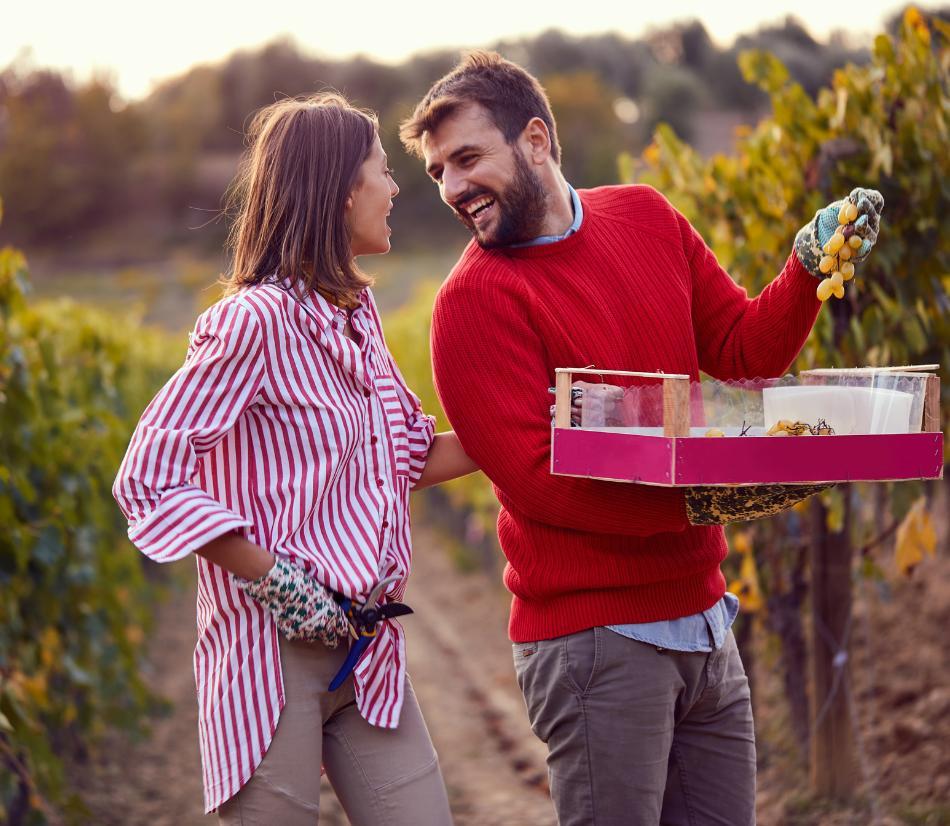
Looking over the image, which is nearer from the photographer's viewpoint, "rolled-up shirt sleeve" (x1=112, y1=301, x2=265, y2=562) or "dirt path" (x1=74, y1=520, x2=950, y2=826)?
"rolled-up shirt sleeve" (x1=112, y1=301, x2=265, y2=562)

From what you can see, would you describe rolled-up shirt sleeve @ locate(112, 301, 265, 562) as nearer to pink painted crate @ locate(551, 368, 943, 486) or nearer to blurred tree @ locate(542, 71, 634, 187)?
pink painted crate @ locate(551, 368, 943, 486)

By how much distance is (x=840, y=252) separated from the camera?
2.10 metres

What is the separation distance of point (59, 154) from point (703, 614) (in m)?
56.2

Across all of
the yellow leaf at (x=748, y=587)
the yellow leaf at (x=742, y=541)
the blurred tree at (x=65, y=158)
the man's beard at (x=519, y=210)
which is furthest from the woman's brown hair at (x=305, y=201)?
the blurred tree at (x=65, y=158)

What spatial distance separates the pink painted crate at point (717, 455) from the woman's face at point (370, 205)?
1.52 ft

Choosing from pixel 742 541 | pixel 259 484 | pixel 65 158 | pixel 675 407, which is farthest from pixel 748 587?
pixel 65 158

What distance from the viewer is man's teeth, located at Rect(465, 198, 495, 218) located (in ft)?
7.34

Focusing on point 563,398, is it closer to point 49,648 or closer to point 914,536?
point 914,536

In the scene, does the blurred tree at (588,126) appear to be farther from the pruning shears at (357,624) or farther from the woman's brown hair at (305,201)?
the pruning shears at (357,624)

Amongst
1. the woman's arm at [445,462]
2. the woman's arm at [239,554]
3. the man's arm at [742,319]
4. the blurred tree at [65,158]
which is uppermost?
the blurred tree at [65,158]

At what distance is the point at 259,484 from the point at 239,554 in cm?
15

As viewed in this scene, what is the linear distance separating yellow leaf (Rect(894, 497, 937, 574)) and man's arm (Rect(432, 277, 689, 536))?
1515 mm

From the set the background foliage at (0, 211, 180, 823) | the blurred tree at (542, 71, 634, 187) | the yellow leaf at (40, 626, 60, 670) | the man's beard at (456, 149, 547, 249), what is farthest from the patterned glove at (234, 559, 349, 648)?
the blurred tree at (542, 71, 634, 187)

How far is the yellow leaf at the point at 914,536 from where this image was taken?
3.32m
